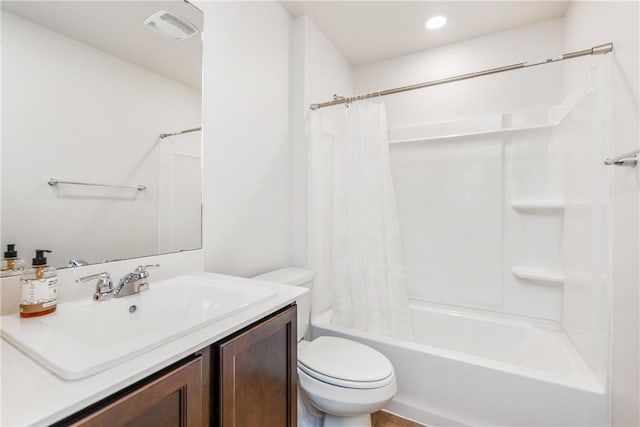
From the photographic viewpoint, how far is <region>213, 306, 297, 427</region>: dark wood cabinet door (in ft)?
2.55

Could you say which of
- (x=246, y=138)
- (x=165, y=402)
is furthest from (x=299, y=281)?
(x=165, y=402)

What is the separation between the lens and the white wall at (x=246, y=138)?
4.73 feet

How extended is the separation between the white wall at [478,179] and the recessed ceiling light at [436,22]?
0.95 feet

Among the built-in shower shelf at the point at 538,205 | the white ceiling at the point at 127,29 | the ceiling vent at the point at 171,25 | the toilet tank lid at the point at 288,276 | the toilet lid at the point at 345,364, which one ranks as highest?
the ceiling vent at the point at 171,25

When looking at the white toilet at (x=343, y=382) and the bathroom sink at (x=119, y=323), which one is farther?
the white toilet at (x=343, y=382)

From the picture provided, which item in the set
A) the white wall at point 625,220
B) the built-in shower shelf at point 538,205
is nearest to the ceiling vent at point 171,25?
the white wall at point 625,220

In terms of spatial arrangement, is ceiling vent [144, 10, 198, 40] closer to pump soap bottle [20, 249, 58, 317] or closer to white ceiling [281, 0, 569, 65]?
white ceiling [281, 0, 569, 65]

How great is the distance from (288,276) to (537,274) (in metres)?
1.68

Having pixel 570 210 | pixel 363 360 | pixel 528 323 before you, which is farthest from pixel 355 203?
pixel 528 323

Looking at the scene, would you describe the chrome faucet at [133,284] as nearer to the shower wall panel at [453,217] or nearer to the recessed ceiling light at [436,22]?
the shower wall panel at [453,217]

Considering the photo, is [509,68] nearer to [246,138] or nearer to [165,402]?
[246,138]

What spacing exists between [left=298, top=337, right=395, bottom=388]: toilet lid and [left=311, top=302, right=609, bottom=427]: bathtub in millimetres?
275

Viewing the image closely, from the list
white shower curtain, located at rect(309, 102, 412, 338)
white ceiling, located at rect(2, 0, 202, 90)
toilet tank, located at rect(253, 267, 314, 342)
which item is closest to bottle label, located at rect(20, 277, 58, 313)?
white ceiling, located at rect(2, 0, 202, 90)

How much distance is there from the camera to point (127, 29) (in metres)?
1.12
